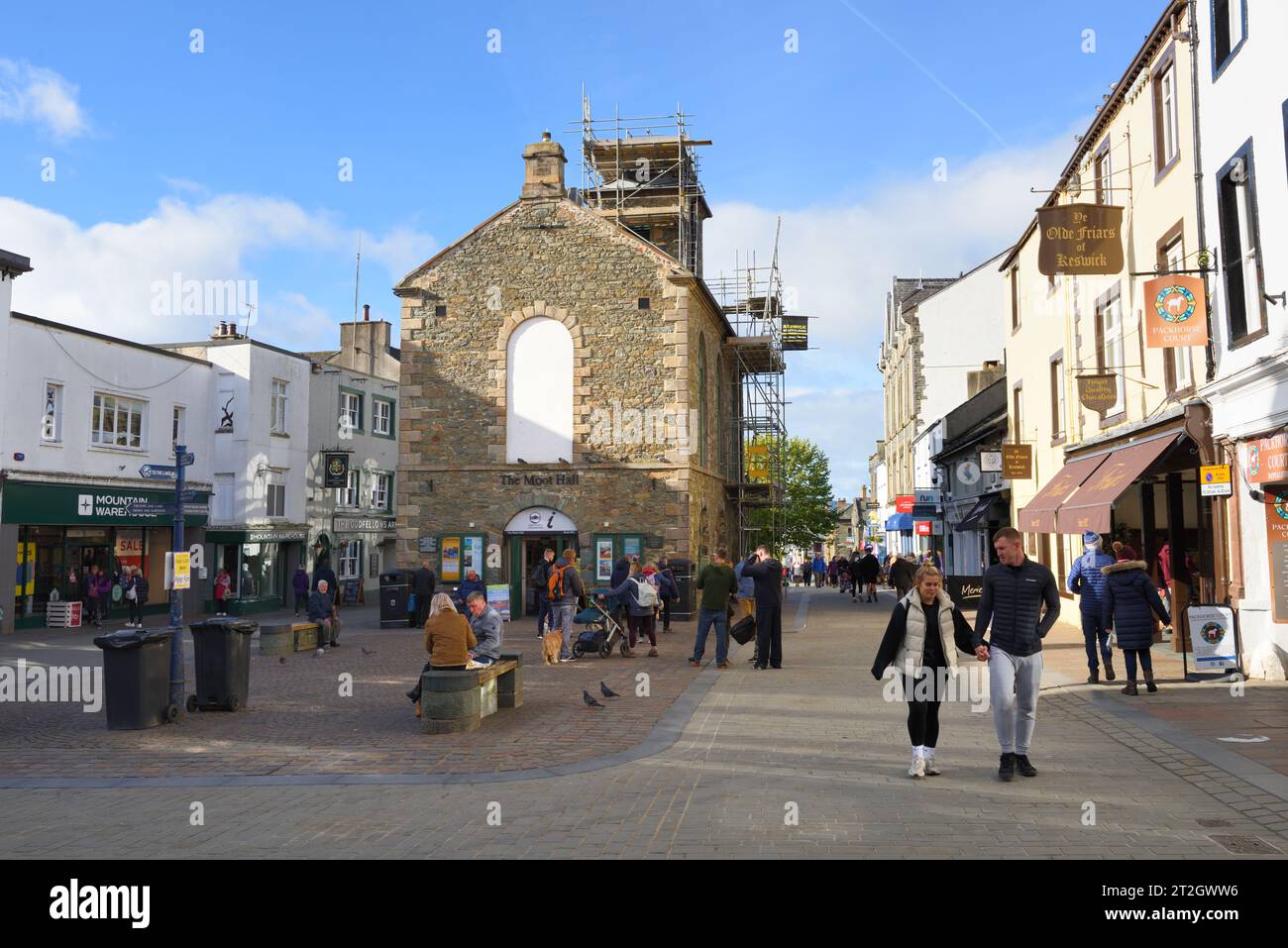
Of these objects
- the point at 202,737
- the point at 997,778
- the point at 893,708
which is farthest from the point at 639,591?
the point at 997,778

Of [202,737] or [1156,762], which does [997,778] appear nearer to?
[1156,762]

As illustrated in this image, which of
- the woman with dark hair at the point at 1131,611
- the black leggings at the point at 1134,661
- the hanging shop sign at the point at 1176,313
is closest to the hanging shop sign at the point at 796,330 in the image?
the hanging shop sign at the point at 1176,313

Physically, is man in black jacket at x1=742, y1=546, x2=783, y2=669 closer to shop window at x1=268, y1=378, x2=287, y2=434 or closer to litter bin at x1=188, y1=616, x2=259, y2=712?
litter bin at x1=188, y1=616, x2=259, y2=712

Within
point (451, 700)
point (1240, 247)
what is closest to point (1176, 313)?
point (1240, 247)

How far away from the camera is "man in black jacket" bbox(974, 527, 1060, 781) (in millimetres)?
7656

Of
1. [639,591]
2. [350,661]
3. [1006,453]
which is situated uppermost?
[1006,453]

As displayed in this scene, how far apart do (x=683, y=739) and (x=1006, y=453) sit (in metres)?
15.5

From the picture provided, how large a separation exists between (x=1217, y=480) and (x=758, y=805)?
8.69 m

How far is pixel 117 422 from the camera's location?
27.4 meters

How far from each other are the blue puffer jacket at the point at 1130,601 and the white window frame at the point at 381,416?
3185cm

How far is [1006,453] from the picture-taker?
22.5m

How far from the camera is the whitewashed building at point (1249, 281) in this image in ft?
37.4

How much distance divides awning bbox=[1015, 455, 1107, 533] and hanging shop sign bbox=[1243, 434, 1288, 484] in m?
4.29

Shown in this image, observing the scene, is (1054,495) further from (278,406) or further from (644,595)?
(278,406)
